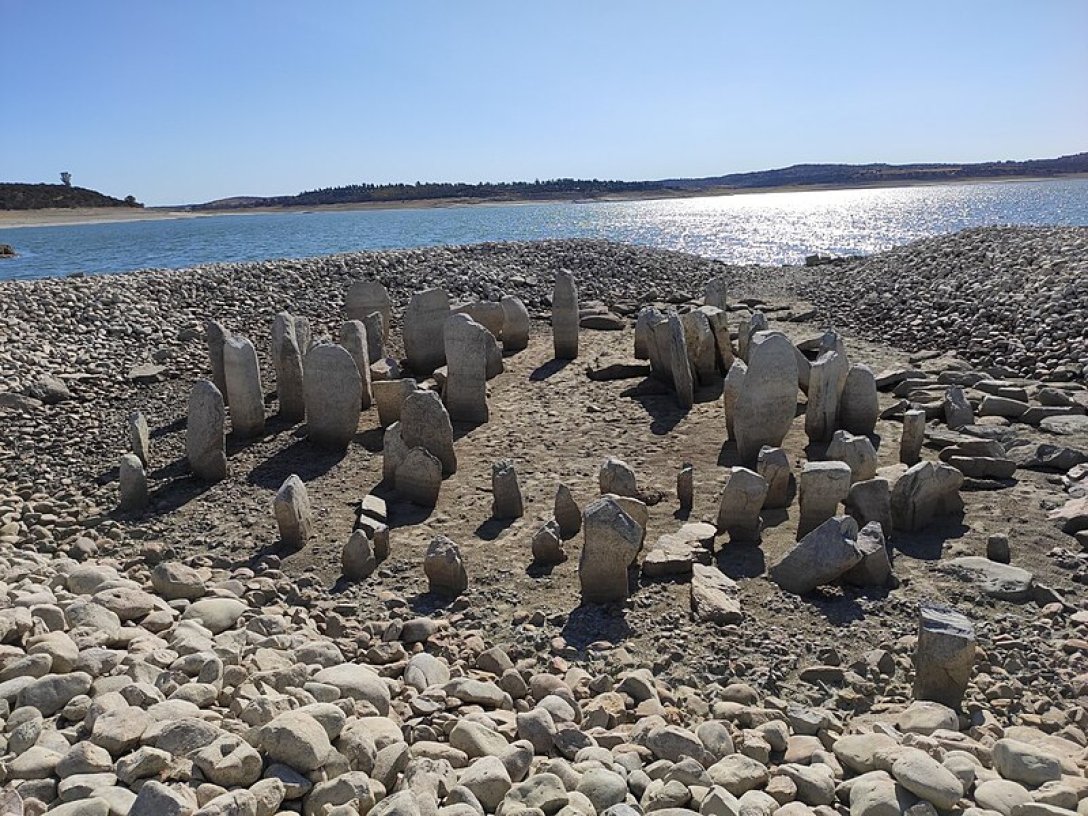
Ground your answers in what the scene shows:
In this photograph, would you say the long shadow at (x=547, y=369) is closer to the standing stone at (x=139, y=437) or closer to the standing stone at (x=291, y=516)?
the standing stone at (x=139, y=437)

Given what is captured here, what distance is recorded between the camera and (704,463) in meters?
8.30

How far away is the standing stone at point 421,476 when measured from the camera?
24.9 ft

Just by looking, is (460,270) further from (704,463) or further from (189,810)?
(189,810)

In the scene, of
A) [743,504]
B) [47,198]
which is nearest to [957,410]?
[743,504]

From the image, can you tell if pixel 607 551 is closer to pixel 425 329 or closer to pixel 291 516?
pixel 291 516

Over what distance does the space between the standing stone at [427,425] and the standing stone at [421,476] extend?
0.51m

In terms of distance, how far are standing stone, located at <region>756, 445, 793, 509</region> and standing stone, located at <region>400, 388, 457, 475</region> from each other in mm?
2992

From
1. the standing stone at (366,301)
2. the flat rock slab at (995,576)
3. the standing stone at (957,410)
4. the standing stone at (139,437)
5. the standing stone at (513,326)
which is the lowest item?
the flat rock slab at (995,576)

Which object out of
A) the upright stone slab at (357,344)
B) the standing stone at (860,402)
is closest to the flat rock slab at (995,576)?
the standing stone at (860,402)

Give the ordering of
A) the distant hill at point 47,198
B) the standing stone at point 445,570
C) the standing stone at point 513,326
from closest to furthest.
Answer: the standing stone at point 445,570
the standing stone at point 513,326
the distant hill at point 47,198

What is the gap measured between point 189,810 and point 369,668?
1800 millimetres

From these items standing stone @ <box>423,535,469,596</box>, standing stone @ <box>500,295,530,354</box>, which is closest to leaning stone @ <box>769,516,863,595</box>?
standing stone @ <box>423,535,469,596</box>

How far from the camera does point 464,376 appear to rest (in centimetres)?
985

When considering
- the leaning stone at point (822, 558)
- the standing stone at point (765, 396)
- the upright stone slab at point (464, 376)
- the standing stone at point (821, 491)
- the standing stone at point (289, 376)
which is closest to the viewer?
the leaning stone at point (822, 558)
